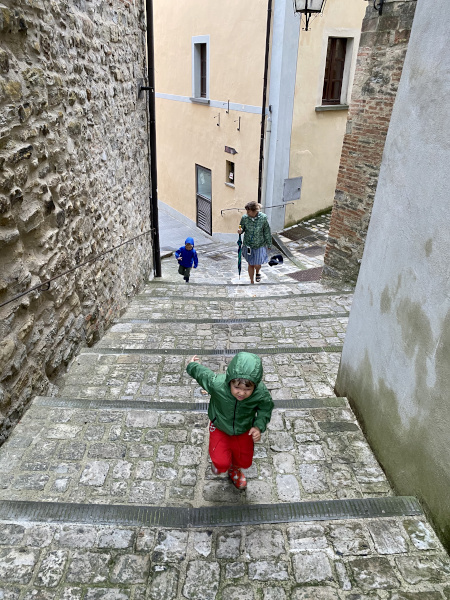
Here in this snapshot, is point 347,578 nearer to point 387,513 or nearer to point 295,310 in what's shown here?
point 387,513

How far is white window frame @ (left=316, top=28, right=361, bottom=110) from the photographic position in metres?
11.4

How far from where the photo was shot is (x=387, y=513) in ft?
8.31

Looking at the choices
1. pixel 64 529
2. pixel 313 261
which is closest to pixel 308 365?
pixel 64 529

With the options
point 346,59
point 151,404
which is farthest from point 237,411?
point 346,59

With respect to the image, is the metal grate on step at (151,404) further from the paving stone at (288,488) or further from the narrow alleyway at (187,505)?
the paving stone at (288,488)

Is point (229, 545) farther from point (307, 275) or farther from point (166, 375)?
point (307, 275)

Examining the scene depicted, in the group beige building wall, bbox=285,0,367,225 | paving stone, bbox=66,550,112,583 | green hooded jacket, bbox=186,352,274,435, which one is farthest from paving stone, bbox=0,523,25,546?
beige building wall, bbox=285,0,367,225

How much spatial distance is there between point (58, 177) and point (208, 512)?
291 cm

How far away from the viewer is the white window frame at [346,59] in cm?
1136

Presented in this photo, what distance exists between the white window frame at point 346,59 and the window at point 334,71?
0.10 meters

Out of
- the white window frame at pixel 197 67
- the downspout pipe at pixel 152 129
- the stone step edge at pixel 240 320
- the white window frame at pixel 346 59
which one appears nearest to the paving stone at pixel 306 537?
the stone step edge at pixel 240 320

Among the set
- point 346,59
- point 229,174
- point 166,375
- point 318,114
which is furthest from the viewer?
point 229,174

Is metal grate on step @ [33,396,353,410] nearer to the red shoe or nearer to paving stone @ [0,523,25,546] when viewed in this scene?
the red shoe

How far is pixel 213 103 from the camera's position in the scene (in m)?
13.9
